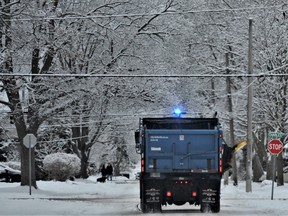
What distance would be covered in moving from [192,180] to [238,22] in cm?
2339

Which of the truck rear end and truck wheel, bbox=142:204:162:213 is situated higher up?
the truck rear end

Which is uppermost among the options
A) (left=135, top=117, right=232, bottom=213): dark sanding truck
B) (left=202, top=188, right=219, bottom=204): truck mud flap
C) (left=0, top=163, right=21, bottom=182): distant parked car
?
(left=135, top=117, right=232, bottom=213): dark sanding truck

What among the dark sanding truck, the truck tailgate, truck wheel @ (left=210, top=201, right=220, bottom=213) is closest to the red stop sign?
truck wheel @ (left=210, top=201, right=220, bottom=213)

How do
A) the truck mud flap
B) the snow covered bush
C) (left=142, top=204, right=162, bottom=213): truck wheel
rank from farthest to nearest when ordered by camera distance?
the snow covered bush
(left=142, top=204, right=162, bottom=213): truck wheel
the truck mud flap

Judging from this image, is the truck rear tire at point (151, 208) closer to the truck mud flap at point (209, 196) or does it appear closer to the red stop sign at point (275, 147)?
the truck mud flap at point (209, 196)

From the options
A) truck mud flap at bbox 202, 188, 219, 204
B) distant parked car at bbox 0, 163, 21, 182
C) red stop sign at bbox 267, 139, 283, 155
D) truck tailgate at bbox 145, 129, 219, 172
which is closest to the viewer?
truck tailgate at bbox 145, 129, 219, 172

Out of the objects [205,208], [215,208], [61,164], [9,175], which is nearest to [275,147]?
[215,208]

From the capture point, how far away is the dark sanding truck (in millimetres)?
21953

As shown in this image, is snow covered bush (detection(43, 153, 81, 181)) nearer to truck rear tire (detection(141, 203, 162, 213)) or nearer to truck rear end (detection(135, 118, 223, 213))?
truck rear tire (detection(141, 203, 162, 213))

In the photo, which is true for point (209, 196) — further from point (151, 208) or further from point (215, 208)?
point (151, 208)

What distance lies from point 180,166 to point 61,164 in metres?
24.7

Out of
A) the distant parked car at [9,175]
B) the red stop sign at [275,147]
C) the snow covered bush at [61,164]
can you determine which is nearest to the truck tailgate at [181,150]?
the red stop sign at [275,147]

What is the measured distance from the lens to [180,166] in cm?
2211

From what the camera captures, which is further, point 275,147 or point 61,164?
point 61,164
